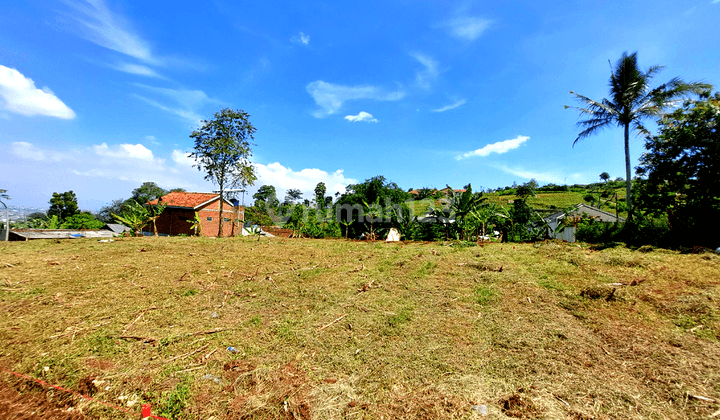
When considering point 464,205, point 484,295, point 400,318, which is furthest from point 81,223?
point 484,295

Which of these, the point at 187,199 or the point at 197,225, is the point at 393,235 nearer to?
the point at 197,225

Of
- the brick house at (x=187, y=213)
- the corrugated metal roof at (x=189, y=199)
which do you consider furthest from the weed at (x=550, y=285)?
the corrugated metal roof at (x=189, y=199)

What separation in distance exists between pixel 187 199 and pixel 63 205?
2145 cm

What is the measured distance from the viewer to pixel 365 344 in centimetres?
303

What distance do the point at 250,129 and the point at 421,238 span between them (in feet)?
40.9

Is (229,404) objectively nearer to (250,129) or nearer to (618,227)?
(618,227)

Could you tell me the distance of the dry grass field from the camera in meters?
2.14

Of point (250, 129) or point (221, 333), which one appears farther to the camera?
point (250, 129)

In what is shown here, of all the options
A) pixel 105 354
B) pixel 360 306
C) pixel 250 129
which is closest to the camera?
pixel 105 354

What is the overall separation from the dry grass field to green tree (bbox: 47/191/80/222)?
3928 centimetres

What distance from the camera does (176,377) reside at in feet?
8.03

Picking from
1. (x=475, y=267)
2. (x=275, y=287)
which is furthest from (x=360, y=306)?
(x=475, y=267)

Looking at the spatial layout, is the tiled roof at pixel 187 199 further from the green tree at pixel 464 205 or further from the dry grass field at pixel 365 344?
the green tree at pixel 464 205

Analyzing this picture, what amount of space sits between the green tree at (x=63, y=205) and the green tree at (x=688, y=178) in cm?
4952
